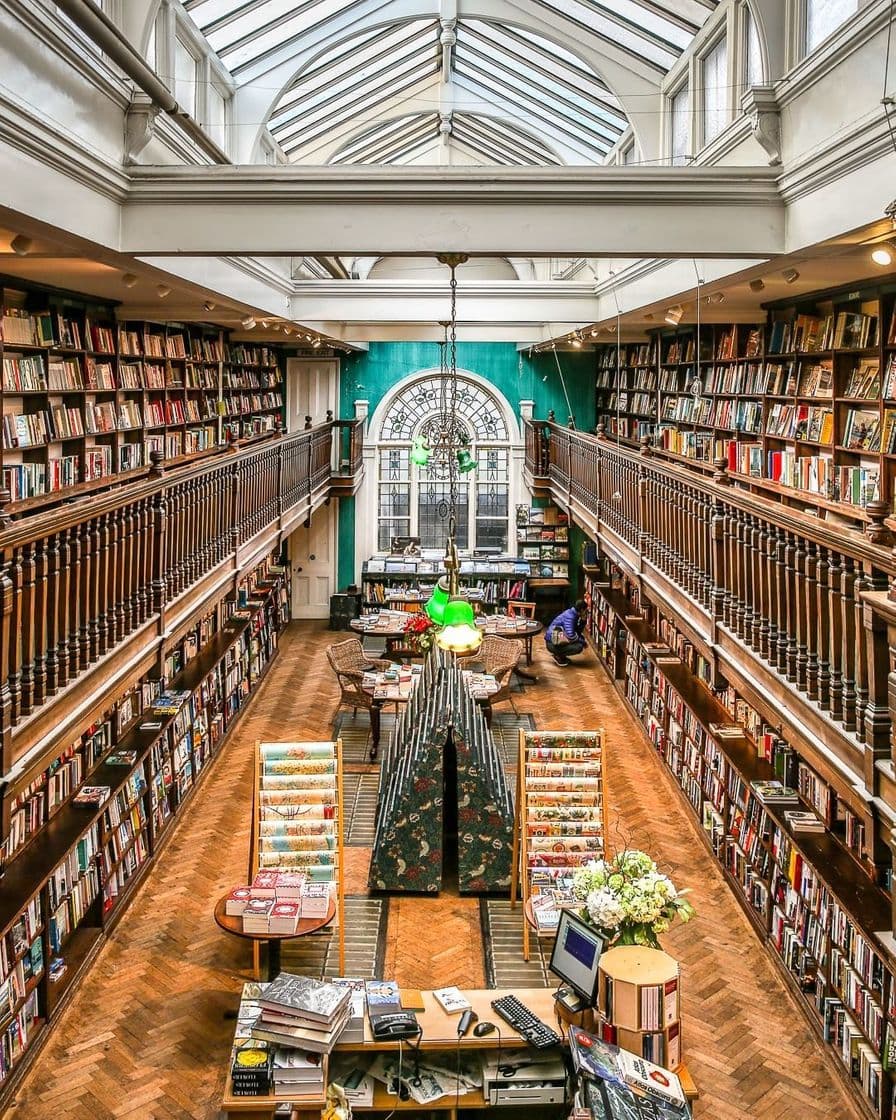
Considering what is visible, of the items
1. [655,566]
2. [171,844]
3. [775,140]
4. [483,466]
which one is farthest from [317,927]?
[483,466]

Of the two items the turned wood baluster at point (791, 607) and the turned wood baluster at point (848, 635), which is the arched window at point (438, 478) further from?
the turned wood baluster at point (848, 635)

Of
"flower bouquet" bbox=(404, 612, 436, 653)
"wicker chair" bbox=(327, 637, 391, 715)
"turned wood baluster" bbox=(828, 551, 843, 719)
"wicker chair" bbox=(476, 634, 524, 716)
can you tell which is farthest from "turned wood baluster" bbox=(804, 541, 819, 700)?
"wicker chair" bbox=(476, 634, 524, 716)

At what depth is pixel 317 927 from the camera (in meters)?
5.87

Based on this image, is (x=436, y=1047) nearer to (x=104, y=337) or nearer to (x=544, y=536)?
(x=104, y=337)

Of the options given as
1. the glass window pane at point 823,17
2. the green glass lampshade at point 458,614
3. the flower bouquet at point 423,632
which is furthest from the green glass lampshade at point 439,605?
the glass window pane at point 823,17

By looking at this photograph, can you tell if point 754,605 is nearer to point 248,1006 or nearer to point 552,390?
point 248,1006

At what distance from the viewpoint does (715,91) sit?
641 centimetres

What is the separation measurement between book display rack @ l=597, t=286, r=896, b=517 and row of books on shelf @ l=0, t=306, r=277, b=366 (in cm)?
489

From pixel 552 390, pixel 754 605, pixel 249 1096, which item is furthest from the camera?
pixel 552 390

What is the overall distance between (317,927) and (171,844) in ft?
8.77

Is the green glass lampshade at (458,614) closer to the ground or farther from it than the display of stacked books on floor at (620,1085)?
farther from it

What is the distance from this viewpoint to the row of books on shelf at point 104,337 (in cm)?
695

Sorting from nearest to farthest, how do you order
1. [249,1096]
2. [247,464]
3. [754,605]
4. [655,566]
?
[249,1096] < [754,605] < [655,566] < [247,464]

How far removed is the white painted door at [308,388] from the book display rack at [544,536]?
3.61m
